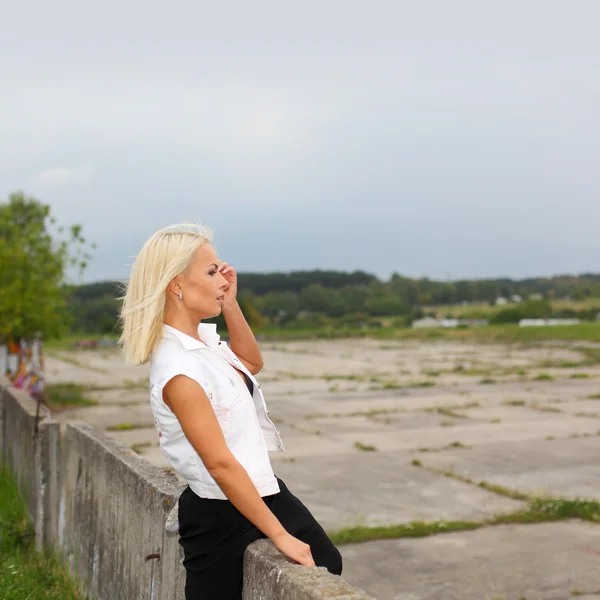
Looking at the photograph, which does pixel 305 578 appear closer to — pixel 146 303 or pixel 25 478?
pixel 146 303

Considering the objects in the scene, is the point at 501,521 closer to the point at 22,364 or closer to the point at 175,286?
the point at 175,286

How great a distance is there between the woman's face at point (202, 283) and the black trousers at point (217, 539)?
0.60 m

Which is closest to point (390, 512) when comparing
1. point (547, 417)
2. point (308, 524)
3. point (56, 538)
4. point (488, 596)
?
point (488, 596)

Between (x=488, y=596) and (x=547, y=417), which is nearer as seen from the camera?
(x=488, y=596)

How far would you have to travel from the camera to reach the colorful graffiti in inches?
635

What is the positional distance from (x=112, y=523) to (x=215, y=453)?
2175 millimetres

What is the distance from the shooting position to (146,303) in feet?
8.66

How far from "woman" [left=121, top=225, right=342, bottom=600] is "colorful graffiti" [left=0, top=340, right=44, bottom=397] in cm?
1409

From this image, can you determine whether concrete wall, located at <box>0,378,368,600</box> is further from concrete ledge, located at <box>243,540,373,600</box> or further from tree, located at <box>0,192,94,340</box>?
tree, located at <box>0,192,94,340</box>

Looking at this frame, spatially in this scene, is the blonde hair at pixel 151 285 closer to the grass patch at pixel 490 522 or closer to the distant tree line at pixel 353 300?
the grass patch at pixel 490 522

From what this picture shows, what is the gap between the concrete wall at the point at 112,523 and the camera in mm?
2553

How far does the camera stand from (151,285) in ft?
8.73

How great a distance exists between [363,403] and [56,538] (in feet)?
37.5

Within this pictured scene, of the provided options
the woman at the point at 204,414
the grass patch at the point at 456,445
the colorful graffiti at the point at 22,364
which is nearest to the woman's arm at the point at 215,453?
the woman at the point at 204,414
